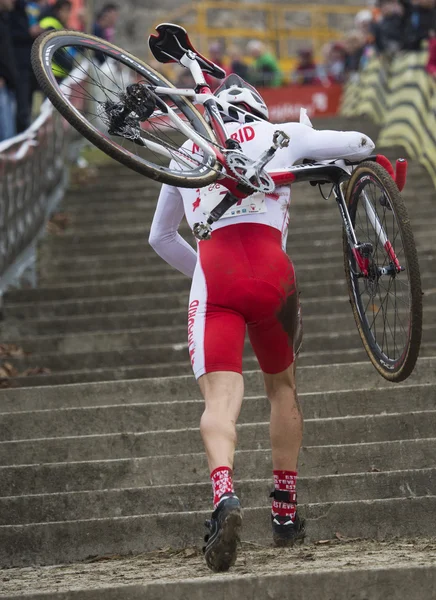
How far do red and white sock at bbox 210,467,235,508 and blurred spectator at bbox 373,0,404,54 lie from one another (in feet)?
49.8

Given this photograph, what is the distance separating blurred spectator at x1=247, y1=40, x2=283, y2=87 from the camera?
81.5ft

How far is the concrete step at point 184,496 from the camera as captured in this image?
21.8ft

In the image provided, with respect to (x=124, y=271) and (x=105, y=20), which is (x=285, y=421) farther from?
(x=105, y=20)

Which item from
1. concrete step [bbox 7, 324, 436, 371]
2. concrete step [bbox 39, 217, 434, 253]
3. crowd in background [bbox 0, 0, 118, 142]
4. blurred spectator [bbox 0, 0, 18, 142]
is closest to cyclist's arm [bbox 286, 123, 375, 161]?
concrete step [bbox 7, 324, 436, 371]

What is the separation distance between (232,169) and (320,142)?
0.49 m

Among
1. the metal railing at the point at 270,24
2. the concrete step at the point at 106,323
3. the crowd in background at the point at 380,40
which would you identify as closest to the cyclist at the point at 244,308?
the concrete step at the point at 106,323

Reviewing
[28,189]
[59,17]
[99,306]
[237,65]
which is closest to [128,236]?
[28,189]

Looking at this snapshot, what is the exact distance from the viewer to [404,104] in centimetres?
1720

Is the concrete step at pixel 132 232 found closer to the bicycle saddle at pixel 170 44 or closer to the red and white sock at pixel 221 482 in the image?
the bicycle saddle at pixel 170 44

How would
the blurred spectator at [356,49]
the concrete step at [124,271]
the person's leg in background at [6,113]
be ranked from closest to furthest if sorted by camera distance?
the concrete step at [124,271] → the person's leg in background at [6,113] → the blurred spectator at [356,49]

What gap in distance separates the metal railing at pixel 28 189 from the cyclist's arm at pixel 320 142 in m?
4.29

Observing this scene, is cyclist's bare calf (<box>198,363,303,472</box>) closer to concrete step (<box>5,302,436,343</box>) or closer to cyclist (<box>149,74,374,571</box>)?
cyclist (<box>149,74,374,571</box>)

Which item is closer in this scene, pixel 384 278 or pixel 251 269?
pixel 251 269

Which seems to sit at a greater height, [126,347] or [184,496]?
[126,347]
